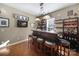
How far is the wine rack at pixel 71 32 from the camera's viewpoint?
7.69ft

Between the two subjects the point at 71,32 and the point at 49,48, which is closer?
the point at 71,32

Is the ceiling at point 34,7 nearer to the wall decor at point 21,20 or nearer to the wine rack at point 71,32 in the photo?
the wall decor at point 21,20

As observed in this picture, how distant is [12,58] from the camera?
Answer: 2504 mm

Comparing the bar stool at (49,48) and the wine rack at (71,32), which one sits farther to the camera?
the bar stool at (49,48)

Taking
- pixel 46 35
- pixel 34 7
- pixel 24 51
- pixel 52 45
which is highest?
pixel 34 7

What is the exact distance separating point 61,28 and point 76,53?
562 mm

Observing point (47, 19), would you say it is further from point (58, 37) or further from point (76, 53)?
point (76, 53)

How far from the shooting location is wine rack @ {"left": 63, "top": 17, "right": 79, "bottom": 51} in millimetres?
2344

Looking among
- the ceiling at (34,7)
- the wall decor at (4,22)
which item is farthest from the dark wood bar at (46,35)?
the wall decor at (4,22)

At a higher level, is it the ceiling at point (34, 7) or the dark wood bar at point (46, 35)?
the ceiling at point (34, 7)

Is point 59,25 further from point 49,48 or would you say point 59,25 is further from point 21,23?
point 21,23

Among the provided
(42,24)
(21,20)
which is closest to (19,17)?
(21,20)

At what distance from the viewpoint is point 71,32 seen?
238cm

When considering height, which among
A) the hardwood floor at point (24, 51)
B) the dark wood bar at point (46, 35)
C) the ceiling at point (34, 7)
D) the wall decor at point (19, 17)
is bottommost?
the hardwood floor at point (24, 51)
